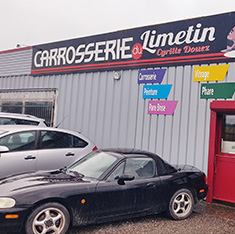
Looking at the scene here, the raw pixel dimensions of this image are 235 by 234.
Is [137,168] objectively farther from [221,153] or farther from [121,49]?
[121,49]

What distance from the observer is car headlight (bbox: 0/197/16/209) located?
417 cm

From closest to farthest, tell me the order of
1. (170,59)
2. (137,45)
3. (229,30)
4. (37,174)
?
(37,174) < (229,30) < (170,59) < (137,45)

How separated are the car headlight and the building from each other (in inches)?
188

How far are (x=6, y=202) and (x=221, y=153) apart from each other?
5140mm

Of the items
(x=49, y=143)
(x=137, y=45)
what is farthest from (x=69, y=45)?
(x=49, y=143)

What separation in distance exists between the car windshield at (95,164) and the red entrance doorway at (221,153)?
3.04 metres

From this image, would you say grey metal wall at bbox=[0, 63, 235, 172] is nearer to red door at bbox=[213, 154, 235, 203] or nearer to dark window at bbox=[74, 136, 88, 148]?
red door at bbox=[213, 154, 235, 203]

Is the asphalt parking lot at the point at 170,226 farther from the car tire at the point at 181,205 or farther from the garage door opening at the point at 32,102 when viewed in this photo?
the garage door opening at the point at 32,102

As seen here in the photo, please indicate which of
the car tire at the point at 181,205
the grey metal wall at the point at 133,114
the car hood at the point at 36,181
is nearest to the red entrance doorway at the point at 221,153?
the grey metal wall at the point at 133,114

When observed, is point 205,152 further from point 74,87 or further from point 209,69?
point 74,87

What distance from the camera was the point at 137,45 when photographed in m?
9.14

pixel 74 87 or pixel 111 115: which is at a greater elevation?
pixel 74 87

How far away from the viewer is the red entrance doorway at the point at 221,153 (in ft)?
23.5

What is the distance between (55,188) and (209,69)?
16.2 ft
